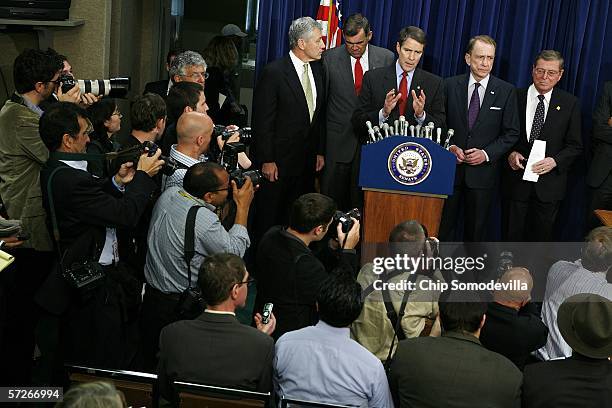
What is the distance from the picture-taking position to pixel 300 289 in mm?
3918

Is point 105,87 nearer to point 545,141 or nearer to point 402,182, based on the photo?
point 402,182

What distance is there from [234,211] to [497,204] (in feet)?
8.94

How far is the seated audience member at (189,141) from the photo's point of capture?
4227mm

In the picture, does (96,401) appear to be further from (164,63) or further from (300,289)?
(164,63)

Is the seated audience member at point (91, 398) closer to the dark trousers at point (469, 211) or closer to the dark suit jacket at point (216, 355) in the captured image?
the dark suit jacket at point (216, 355)

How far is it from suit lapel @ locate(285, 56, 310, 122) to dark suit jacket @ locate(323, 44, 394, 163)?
208 mm

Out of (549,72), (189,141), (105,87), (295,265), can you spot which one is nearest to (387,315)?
(295,265)

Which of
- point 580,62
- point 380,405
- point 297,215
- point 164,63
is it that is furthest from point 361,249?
point 164,63

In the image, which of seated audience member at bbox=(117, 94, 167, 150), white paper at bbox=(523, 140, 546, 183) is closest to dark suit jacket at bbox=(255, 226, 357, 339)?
seated audience member at bbox=(117, 94, 167, 150)

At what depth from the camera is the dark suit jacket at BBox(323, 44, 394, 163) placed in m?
6.07

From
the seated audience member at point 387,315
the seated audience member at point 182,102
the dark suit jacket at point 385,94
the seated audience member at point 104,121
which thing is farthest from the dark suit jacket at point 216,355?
the dark suit jacket at point 385,94

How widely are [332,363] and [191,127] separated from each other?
Answer: 5.17ft

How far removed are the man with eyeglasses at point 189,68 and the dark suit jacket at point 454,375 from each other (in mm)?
3038

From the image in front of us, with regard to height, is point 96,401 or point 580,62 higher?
point 580,62
